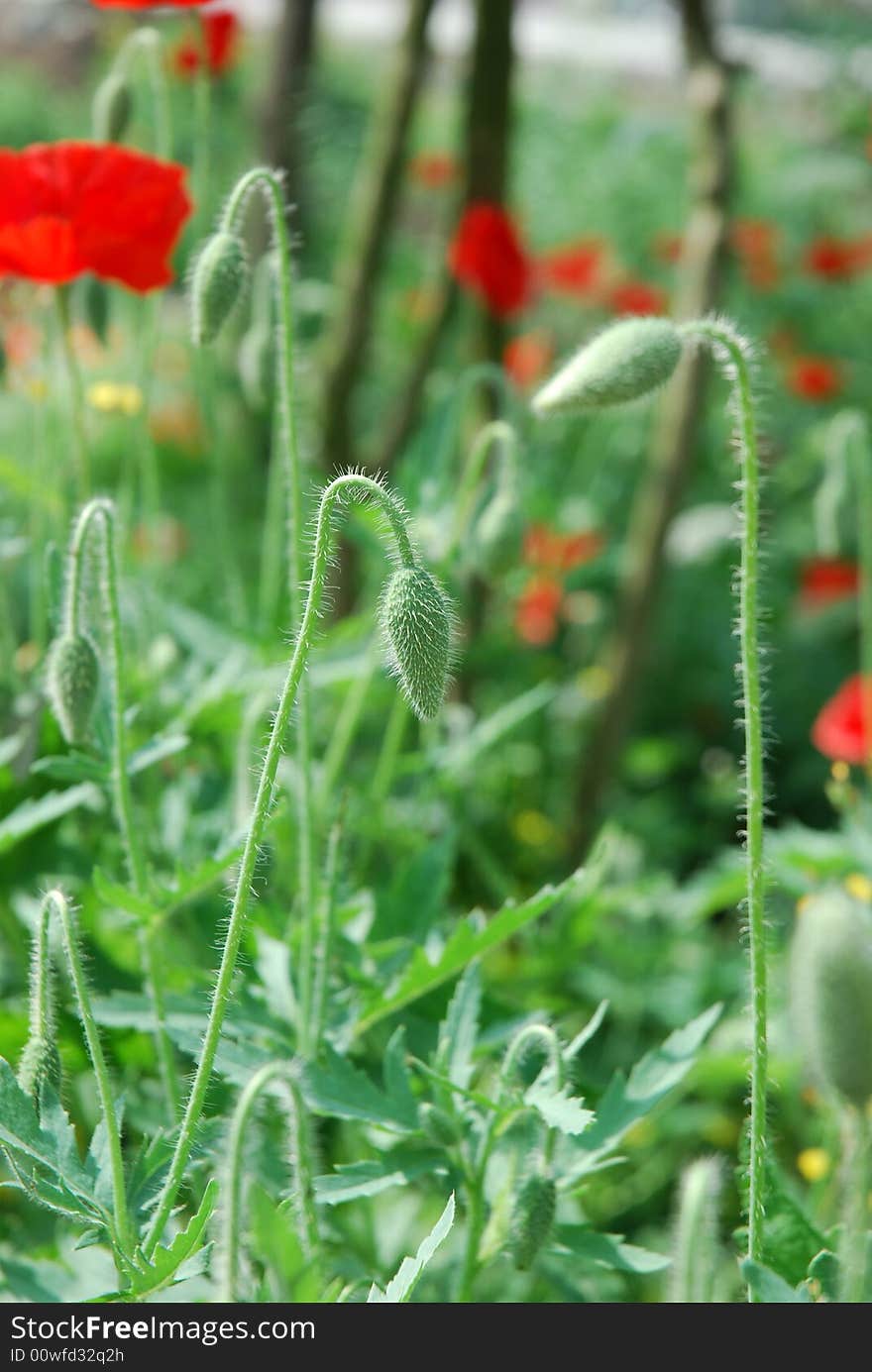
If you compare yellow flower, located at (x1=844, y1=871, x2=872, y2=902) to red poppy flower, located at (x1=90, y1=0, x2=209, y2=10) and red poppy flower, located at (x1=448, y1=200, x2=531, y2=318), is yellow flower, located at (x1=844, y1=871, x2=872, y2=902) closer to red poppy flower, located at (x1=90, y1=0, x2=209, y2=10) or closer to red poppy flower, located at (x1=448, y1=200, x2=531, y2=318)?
red poppy flower, located at (x1=448, y1=200, x2=531, y2=318)

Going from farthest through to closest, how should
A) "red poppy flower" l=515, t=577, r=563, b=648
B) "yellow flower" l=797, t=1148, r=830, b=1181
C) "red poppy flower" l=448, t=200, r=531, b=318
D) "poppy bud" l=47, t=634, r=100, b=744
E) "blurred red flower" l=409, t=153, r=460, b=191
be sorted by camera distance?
"blurred red flower" l=409, t=153, r=460, b=191 → "red poppy flower" l=515, t=577, r=563, b=648 → "red poppy flower" l=448, t=200, r=531, b=318 → "yellow flower" l=797, t=1148, r=830, b=1181 → "poppy bud" l=47, t=634, r=100, b=744

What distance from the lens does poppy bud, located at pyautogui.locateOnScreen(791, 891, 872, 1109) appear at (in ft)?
2.70

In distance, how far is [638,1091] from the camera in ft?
4.09

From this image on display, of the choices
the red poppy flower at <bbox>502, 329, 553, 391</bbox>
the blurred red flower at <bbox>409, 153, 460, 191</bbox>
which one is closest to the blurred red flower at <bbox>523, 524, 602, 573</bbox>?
the red poppy flower at <bbox>502, 329, 553, 391</bbox>

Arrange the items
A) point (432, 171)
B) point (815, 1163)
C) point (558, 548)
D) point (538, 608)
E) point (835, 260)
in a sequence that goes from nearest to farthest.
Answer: point (815, 1163) < point (538, 608) < point (558, 548) < point (835, 260) < point (432, 171)

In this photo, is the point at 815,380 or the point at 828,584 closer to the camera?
the point at 828,584

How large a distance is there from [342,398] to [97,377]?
96.3 inches

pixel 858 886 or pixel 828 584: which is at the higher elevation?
pixel 828 584

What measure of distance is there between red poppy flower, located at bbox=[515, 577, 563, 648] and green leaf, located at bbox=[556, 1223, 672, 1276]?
1.89m

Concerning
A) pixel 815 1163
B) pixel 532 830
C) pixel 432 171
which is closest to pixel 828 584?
pixel 532 830

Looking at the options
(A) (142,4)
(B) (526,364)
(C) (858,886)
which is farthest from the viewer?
(B) (526,364)

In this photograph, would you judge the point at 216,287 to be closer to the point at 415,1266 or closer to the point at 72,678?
the point at 72,678

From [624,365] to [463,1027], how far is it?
54 cm
